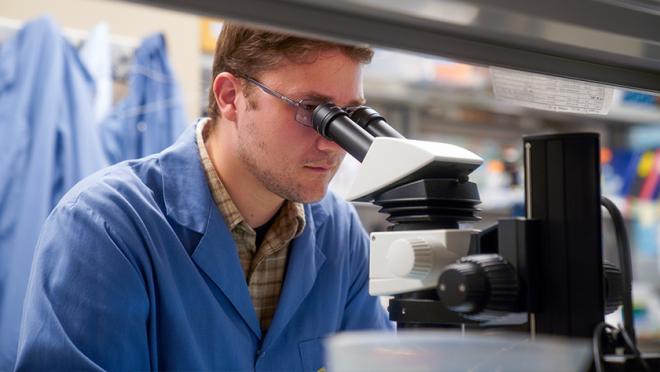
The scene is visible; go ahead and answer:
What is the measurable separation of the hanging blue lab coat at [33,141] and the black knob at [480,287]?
65.9 inches

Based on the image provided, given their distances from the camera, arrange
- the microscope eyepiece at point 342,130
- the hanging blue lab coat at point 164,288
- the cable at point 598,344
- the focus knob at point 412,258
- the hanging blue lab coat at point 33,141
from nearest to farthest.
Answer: the cable at point 598,344, the focus knob at point 412,258, the microscope eyepiece at point 342,130, the hanging blue lab coat at point 164,288, the hanging blue lab coat at point 33,141

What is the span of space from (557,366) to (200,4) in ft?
1.37

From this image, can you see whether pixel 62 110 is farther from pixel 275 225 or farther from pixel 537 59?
pixel 537 59

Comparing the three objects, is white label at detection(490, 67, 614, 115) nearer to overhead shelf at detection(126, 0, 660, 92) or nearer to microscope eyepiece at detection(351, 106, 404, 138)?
overhead shelf at detection(126, 0, 660, 92)

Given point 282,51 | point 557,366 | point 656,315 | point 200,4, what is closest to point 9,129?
point 282,51

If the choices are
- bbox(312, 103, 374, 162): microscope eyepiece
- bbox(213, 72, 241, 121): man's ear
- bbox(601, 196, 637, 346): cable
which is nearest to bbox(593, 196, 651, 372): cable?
bbox(601, 196, 637, 346): cable

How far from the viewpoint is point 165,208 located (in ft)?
4.55

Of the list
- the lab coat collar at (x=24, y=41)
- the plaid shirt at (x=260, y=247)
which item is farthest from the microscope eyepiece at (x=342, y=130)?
the lab coat collar at (x=24, y=41)

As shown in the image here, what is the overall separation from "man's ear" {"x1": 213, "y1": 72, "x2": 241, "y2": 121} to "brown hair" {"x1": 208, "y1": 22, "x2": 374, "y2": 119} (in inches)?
0.7

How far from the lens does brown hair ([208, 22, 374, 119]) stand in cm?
135

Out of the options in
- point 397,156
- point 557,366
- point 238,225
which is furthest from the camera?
point 238,225

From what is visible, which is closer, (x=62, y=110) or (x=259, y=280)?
(x=259, y=280)

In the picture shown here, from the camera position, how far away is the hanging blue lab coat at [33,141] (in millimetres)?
2135

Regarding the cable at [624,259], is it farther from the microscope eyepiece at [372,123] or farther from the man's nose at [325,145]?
the man's nose at [325,145]
